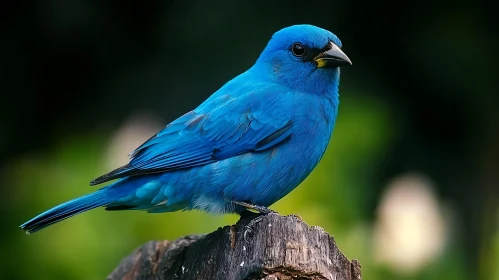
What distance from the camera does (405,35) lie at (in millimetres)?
7340

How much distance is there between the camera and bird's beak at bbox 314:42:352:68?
481 centimetres

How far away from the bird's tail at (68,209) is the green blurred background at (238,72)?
108 cm

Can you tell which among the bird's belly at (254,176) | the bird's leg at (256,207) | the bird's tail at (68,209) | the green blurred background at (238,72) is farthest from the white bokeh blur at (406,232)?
the bird's tail at (68,209)

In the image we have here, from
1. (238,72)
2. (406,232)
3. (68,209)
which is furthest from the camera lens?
(238,72)

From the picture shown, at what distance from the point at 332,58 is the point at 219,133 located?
0.68 metres

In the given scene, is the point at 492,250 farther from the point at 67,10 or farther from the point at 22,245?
the point at 67,10

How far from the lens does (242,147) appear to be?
476 cm

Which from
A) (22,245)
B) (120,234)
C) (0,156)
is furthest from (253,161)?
(0,156)

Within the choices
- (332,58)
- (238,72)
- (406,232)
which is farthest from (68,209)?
(238,72)

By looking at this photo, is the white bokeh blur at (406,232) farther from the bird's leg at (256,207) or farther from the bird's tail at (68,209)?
the bird's tail at (68,209)

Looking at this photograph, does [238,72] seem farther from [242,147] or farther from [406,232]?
[242,147]

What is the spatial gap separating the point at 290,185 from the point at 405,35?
9.78ft

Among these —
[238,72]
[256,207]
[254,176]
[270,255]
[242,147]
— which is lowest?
[270,255]

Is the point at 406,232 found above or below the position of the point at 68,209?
above
